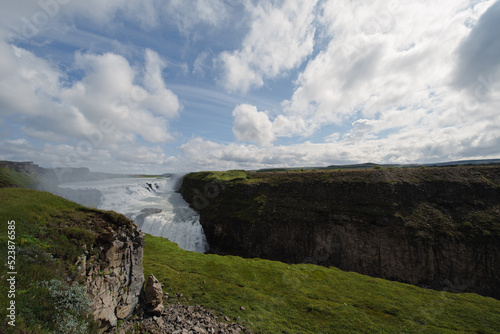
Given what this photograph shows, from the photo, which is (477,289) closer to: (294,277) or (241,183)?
(294,277)

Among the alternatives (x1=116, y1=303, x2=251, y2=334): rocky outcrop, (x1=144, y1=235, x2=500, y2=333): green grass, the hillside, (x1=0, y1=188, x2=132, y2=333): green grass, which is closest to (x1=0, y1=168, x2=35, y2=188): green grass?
(x1=0, y1=188, x2=132, y2=333): green grass

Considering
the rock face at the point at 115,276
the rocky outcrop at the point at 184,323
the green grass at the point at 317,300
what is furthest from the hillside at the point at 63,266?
the green grass at the point at 317,300

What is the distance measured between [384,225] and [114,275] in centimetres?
3074

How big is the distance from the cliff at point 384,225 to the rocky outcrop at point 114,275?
24.0 meters

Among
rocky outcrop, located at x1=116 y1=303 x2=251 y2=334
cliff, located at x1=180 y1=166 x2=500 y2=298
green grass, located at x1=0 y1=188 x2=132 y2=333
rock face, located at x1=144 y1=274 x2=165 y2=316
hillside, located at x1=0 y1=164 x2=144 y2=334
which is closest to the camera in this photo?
green grass, located at x1=0 y1=188 x2=132 y2=333

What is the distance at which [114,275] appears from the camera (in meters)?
8.62

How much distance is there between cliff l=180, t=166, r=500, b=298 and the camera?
22.8 meters

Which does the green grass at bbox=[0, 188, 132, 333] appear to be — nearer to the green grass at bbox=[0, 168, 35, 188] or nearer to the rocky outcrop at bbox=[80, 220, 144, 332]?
the rocky outcrop at bbox=[80, 220, 144, 332]

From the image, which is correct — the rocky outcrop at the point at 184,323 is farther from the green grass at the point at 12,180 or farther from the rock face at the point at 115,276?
the green grass at the point at 12,180

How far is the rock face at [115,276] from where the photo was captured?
290 inches

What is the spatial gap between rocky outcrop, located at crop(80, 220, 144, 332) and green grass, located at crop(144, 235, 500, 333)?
155 inches

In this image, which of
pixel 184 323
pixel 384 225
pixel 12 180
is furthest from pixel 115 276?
pixel 12 180

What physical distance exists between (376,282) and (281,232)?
16472 millimetres

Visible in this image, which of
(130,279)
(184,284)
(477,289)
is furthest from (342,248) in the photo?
(130,279)
